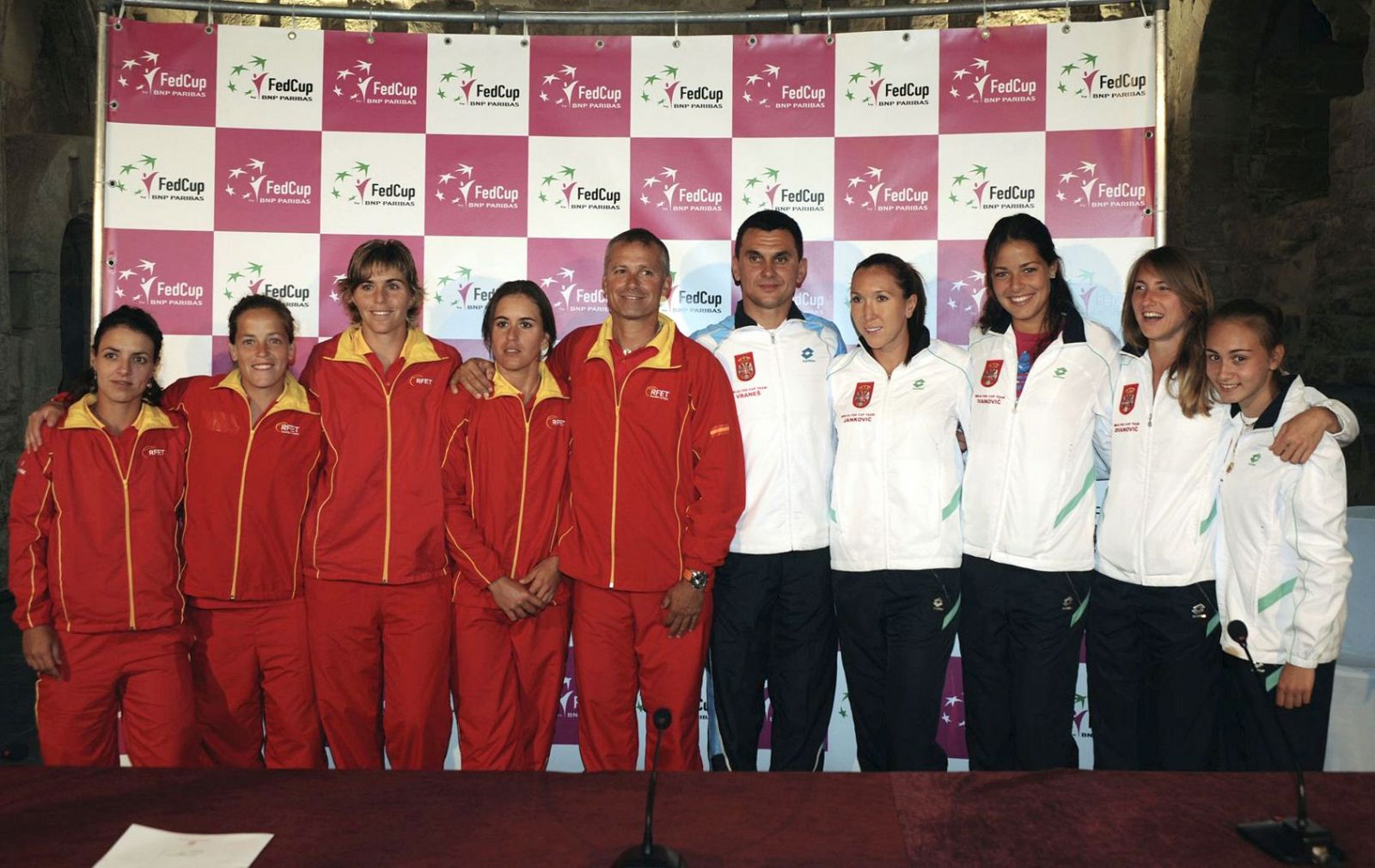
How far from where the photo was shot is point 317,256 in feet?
12.8

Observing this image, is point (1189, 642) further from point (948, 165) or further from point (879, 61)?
point (879, 61)

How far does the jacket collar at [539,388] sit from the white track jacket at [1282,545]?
6.29ft

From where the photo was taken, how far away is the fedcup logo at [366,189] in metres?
3.92

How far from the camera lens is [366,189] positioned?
392cm

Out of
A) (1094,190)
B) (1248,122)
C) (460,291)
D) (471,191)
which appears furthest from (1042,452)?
(1248,122)

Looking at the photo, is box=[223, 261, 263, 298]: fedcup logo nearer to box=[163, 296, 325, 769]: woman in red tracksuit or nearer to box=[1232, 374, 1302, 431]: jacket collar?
box=[163, 296, 325, 769]: woman in red tracksuit

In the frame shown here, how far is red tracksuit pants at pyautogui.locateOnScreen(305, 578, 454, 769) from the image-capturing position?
3148 millimetres

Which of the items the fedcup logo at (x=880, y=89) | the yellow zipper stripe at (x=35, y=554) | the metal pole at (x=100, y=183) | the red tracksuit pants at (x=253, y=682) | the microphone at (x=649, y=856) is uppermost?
the fedcup logo at (x=880, y=89)

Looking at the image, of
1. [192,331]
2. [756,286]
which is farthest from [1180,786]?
[192,331]

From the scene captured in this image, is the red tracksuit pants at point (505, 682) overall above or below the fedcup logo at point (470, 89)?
below

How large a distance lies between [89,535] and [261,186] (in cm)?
153

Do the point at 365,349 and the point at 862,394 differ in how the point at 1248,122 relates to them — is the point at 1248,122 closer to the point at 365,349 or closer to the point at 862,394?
the point at 862,394

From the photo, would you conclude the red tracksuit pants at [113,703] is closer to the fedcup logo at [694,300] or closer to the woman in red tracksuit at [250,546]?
the woman in red tracksuit at [250,546]

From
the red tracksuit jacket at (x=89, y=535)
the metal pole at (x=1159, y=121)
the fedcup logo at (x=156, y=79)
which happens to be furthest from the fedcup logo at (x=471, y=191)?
the metal pole at (x=1159, y=121)
